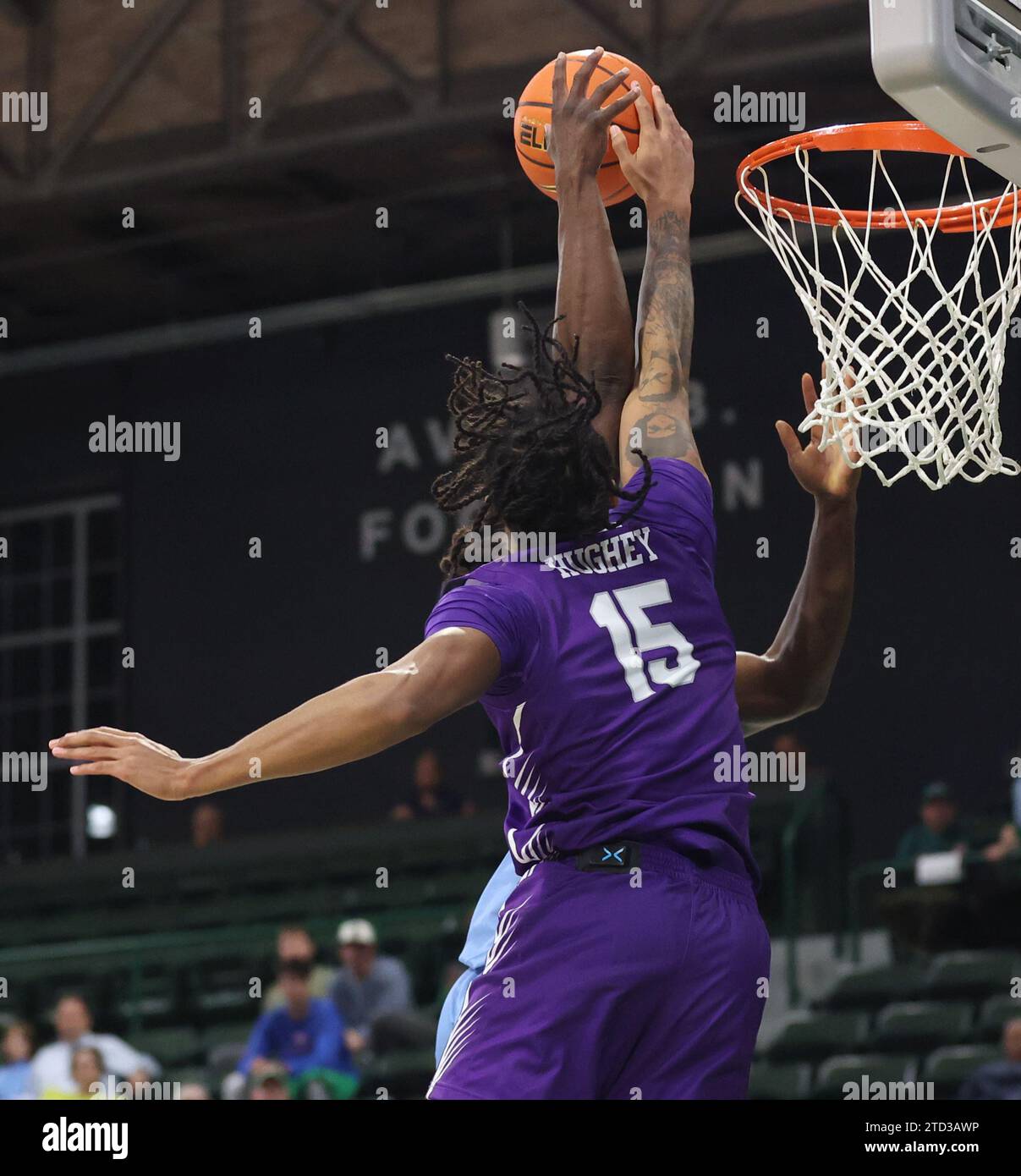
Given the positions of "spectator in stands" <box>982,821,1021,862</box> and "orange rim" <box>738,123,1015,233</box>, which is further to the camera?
"spectator in stands" <box>982,821,1021,862</box>

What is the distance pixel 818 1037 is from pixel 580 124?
6.38 m

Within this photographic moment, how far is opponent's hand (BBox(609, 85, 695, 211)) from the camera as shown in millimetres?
3721

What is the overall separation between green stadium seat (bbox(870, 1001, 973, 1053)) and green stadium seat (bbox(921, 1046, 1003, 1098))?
1.03 feet

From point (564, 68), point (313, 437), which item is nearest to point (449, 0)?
point (313, 437)

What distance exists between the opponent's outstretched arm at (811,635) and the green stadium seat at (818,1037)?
17.9 feet

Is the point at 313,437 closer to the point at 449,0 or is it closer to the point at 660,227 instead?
the point at 449,0

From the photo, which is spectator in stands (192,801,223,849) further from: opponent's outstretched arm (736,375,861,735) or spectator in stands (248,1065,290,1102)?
opponent's outstretched arm (736,375,861,735)

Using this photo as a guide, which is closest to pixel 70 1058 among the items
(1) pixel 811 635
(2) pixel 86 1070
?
(2) pixel 86 1070

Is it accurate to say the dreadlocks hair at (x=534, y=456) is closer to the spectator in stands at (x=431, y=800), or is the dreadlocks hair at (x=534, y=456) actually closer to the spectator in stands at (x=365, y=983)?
the spectator in stands at (x=365, y=983)

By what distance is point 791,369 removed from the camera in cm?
1306

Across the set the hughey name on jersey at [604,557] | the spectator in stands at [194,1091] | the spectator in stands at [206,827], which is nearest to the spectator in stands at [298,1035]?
the spectator in stands at [194,1091]
